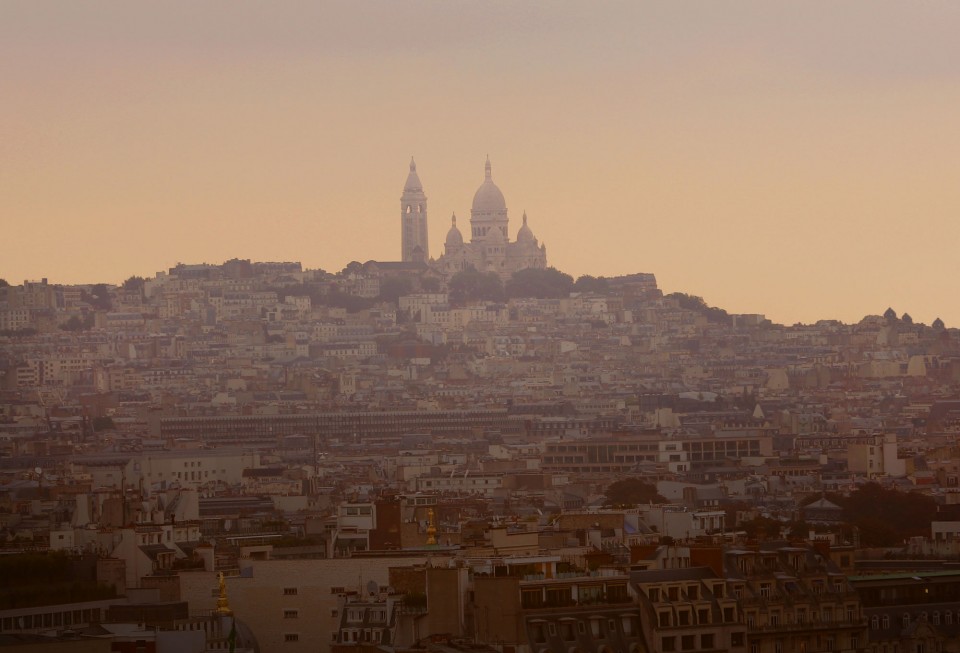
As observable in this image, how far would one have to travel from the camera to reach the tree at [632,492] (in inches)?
2591

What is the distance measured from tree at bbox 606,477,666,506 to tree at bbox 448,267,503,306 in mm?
116447

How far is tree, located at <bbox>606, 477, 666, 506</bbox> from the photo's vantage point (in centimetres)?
6581

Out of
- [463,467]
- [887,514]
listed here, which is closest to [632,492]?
[887,514]

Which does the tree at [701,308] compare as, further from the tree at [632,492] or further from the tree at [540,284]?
the tree at [632,492]

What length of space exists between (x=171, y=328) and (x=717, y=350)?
28.2m

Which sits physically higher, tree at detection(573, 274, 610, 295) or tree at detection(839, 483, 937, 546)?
tree at detection(573, 274, 610, 295)

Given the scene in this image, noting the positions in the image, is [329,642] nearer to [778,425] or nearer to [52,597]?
[52,597]

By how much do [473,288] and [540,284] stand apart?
3.78 m

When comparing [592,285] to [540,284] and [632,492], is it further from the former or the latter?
[632,492]

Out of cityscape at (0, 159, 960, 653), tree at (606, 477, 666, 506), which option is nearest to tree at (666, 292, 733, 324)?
cityscape at (0, 159, 960, 653)

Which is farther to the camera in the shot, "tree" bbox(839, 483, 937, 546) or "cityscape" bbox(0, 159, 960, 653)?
"tree" bbox(839, 483, 937, 546)

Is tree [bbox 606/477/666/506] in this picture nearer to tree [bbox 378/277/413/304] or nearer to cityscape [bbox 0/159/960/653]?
cityscape [bbox 0/159/960/653]

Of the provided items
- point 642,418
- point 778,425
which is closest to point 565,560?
point 778,425

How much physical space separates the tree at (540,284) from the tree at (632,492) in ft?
379
